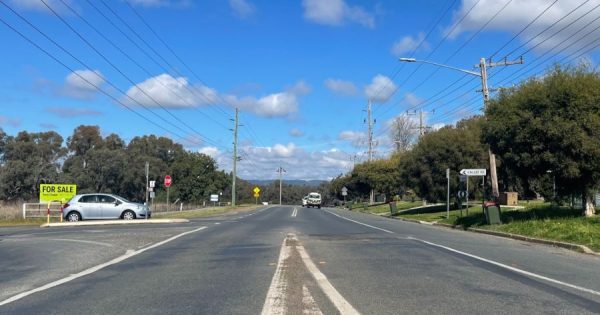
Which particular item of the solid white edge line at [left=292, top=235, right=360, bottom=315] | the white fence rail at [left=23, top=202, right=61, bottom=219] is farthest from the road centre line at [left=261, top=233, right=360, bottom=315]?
the white fence rail at [left=23, top=202, right=61, bottom=219]

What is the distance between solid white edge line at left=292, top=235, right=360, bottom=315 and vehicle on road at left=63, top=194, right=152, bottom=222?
2145 centimetres

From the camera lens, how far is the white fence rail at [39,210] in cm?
3405

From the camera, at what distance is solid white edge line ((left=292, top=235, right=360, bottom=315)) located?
7551 mm

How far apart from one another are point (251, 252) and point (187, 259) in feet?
6.26

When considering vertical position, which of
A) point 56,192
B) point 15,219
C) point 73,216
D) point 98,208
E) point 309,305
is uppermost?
point 56,192

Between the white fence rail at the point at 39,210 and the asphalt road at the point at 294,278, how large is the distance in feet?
60.9

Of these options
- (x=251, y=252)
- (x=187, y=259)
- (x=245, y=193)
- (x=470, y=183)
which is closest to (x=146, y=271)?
(x=187, y=259)

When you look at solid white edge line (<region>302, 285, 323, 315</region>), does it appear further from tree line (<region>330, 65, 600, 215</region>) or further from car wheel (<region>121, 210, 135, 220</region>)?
car wheel (<region>121, 210, 135, 220</region>)

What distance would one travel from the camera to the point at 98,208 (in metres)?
31.3

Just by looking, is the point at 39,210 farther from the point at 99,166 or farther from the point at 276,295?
the point at 99,166

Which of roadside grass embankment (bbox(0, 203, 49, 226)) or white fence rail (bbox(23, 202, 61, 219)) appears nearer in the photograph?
roadside grass embankment (bbox(0, 203, 49, 226))

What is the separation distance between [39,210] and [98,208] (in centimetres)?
599

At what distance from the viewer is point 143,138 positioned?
118m

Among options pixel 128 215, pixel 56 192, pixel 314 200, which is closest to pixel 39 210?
pixel 56 192
